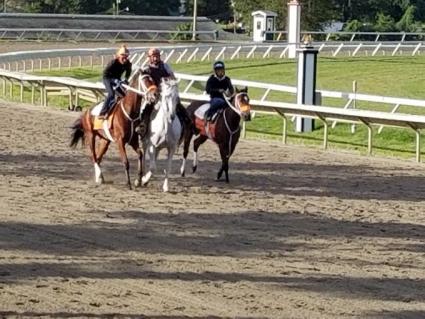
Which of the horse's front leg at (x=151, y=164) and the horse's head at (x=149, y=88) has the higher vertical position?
the horse's head at (x=149, y=88)

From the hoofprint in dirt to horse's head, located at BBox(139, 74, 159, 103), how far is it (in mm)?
1177

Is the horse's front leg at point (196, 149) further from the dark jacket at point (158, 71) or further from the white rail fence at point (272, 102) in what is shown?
the dark jacket at point (158, 71)

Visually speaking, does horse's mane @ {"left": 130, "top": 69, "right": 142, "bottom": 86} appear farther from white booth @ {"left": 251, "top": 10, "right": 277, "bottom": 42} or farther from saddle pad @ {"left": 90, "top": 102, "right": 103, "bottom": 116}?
white booth @ {"left": 251, "top": 10, "right": 277, "bottom": 42}

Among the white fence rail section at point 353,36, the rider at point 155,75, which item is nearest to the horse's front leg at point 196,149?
the rider at point 155,75

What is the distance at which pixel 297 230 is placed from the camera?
12.5 metres

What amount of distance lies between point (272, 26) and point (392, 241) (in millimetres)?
56135

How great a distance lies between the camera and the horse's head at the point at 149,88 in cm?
1529

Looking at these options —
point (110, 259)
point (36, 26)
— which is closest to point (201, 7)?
point (36, 26)

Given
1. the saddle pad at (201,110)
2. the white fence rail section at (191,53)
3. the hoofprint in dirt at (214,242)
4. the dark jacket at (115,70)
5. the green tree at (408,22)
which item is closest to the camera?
the hoofprint in dirt at (214,242)

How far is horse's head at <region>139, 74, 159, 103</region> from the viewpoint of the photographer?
50.2 ft

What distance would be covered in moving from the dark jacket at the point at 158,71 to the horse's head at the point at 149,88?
8 cm

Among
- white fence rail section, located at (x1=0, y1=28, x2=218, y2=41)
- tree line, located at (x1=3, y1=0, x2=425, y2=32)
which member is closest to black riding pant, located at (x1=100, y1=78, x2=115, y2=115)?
white fence rail section, located at (x1=0, y1=28, x2=218, y2=41)

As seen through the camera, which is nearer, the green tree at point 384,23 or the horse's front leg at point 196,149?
the horse's front leg at point 196,149

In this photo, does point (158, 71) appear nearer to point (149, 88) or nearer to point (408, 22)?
point (149, 88)
